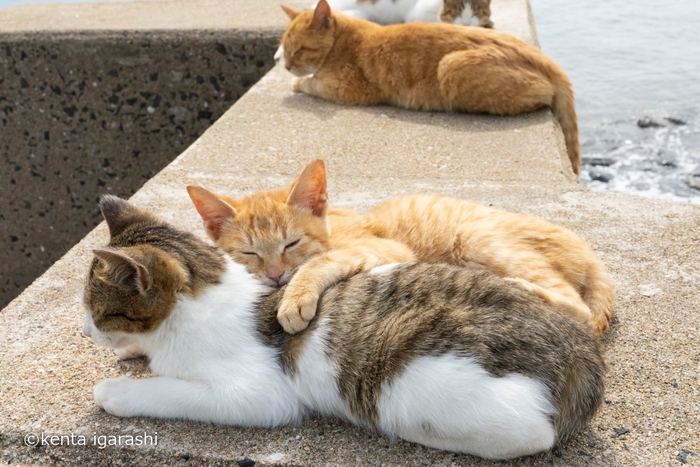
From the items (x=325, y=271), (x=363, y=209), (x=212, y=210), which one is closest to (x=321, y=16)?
(x=363, y=209)

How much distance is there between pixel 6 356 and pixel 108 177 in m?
4.30

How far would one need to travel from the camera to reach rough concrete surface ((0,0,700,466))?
6.32 ft

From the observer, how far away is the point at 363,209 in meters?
3.49

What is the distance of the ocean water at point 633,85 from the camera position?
20.6 ft

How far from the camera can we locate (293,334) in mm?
2059

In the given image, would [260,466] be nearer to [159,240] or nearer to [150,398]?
[150,398]

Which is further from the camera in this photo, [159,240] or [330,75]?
[330,75]

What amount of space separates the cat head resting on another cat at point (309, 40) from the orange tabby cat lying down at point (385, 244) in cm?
279

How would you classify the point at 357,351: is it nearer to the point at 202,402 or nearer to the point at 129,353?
the point at 202,402

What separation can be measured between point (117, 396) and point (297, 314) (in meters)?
0.63

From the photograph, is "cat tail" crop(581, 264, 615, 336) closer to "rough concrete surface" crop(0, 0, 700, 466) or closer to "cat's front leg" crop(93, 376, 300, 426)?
"rough concrete surface" crop(0, 0, 700, 466)

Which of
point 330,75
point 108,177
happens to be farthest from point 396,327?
point 108,177

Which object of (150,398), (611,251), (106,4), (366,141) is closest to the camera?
(150,398)

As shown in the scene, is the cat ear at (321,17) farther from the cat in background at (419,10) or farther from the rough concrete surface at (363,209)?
the cat in background at (419,10)
